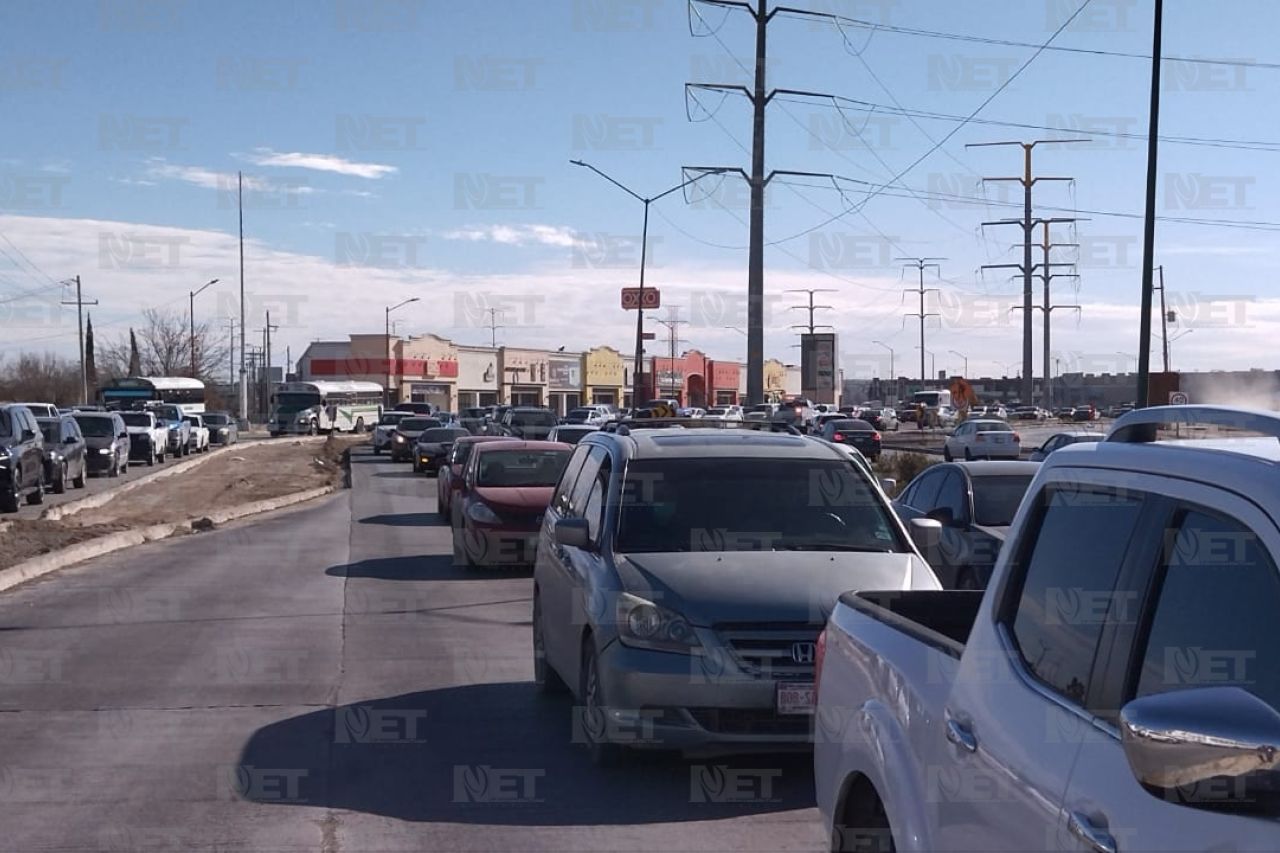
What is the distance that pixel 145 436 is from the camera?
4828cm

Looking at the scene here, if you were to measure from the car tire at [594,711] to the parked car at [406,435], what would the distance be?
43.1m

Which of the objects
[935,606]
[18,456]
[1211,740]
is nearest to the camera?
[1211,740]

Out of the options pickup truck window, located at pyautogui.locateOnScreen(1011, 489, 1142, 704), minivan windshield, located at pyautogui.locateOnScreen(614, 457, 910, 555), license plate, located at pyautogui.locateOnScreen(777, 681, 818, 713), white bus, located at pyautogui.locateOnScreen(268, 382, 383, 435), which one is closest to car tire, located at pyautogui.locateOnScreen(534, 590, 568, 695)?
minivan windshield, located at pyautogui.locateOnScreen(614, 457, 910, 555)

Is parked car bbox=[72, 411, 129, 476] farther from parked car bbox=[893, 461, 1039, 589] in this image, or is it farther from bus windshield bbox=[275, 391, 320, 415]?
bus windshield bbox=[275, 391, 320, 415]

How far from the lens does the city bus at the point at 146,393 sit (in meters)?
70.9

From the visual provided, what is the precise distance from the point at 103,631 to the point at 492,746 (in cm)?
554

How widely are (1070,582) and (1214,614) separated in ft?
2.23

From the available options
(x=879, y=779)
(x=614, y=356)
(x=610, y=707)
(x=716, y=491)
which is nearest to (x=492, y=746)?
(x=610, y=707)

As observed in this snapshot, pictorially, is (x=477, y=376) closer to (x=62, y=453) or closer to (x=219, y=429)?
(x=219, y=429)

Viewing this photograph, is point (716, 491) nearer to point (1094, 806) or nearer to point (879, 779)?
point (879, 779)

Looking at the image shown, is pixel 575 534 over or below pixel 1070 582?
below

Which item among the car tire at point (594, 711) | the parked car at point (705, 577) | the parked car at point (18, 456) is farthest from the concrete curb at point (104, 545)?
the car tire at point (594, 711)

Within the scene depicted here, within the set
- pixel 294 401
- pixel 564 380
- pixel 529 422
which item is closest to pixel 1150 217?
pixel 529 422

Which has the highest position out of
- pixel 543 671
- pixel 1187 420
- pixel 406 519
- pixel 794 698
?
pixel 1187 420
